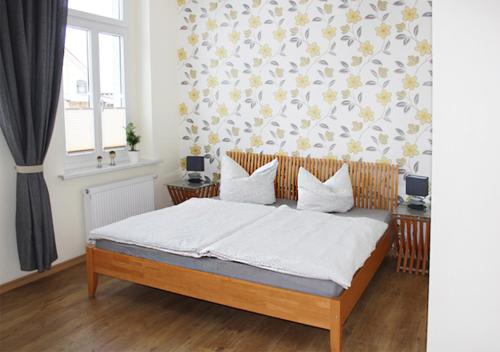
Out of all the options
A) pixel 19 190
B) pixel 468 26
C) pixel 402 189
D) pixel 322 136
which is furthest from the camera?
pixel 322 136

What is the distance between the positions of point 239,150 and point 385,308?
2553 millimetres

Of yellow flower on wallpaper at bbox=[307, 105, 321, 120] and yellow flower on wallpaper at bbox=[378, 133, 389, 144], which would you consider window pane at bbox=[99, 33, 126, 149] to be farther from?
yellow flower on wallpaper at bbox=[378, 133, 389, 144]

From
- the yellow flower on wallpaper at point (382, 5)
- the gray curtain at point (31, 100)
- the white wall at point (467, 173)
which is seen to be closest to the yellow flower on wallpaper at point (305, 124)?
the yellow flower on wallpaper at point (382, 5)

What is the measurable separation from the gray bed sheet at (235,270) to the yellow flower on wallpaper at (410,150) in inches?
83.1

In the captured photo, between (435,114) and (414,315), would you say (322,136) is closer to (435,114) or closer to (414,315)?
(414,315)

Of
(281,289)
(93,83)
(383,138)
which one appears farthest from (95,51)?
(281,289)

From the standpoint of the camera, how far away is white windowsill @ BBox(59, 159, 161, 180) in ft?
14.5

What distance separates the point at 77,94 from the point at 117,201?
112cm

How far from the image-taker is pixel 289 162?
16.9 feet

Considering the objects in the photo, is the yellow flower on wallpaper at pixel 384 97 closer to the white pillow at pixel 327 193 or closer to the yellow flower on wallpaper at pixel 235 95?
the white pillow at pixel 327 193

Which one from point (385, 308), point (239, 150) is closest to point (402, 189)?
point (385, 308)

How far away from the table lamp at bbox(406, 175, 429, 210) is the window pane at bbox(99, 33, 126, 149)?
303 centimetres

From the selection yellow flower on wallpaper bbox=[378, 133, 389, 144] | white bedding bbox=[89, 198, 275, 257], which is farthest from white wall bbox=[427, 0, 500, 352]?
yellow flower on wallpaper bbox=[378, 133, 389, 144]

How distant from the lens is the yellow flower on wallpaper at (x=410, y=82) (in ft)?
14.8
